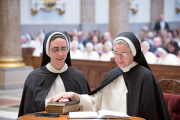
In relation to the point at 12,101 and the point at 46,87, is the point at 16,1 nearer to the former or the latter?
the point at 12,101

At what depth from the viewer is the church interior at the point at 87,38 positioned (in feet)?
24.0

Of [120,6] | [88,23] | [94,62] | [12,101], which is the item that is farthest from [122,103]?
[88,23]

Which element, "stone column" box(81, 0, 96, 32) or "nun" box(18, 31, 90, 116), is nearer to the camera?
"nun" box(18, 31, 90, 116)

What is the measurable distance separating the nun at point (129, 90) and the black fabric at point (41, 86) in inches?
15.8

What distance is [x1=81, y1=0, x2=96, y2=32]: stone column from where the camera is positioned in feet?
62.5

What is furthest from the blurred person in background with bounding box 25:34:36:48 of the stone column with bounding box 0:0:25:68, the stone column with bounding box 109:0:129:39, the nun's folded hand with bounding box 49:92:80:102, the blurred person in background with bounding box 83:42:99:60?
the nun's folded hand with bounding box 49:92:80:102

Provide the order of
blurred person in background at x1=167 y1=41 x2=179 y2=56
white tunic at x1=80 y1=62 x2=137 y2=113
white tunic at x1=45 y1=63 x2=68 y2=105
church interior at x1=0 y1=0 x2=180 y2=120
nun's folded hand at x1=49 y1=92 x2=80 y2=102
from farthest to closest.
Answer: blurred person in background at x1=167 y1=41 x2=179 y2=56 → church interior at x1=0 y1=0 x2=180 y2=120 → white tunic at x1=45 y1=63 x2=68 y2=105 → white tunic at x1=80 y1=62 x2=137 y2=113 → nun's folded hand at x1=49 y1=92 x2=80 y2=102

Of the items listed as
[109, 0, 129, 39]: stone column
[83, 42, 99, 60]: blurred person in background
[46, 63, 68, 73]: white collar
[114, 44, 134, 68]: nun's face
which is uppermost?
[109, 0, 129, 39]: stone column

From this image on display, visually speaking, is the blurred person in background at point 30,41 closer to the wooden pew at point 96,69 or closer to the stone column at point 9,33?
the stone column at point 9,33

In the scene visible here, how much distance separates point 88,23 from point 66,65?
1586cm

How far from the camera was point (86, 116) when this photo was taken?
2.49m

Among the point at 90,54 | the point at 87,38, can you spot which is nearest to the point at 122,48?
the point at 90,54

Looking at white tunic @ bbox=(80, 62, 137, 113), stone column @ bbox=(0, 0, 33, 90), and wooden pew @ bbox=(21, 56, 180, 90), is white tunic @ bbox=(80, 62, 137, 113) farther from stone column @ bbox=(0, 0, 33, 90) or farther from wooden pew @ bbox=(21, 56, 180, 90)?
stone column @ bbox=(0, 0, 33, 90)

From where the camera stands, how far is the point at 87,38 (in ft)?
51.5
